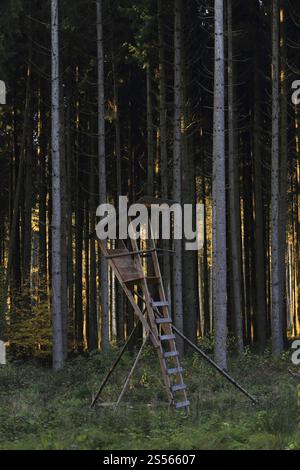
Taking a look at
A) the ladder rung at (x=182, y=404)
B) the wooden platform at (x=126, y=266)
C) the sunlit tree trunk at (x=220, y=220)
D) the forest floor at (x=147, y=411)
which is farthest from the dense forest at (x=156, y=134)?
the ladder rung at (x=182, y=404)

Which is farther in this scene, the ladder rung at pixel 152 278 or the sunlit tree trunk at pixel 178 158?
the sunlit tree trunk at pixel 178 158

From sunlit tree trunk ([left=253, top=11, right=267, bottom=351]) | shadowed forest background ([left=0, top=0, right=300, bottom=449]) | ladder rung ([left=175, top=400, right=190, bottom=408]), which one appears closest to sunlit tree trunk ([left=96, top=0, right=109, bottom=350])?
shadowed forest background ([left=0, top=0, right=300, bottom=449])

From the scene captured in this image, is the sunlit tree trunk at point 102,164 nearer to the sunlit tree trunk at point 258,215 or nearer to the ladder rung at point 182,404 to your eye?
the sunlit tree trunk at point 258,215

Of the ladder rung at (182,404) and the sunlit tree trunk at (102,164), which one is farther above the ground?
the sunlit tree trunk at (102,164)

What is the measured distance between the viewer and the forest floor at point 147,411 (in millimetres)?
7605

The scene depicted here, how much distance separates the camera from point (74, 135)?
86.4 feet

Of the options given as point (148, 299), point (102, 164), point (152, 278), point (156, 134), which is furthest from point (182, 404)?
point (156, 134)

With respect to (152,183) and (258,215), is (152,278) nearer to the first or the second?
(152,183)

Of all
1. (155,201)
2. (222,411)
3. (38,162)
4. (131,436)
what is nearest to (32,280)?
(38,162)

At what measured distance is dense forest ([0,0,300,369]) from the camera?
1733 cm

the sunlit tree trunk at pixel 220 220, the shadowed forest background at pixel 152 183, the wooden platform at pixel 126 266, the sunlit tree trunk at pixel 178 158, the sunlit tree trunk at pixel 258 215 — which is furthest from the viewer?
the sunlit tree trunk at pixel 258 215

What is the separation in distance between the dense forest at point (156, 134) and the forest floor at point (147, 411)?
1432 mm
